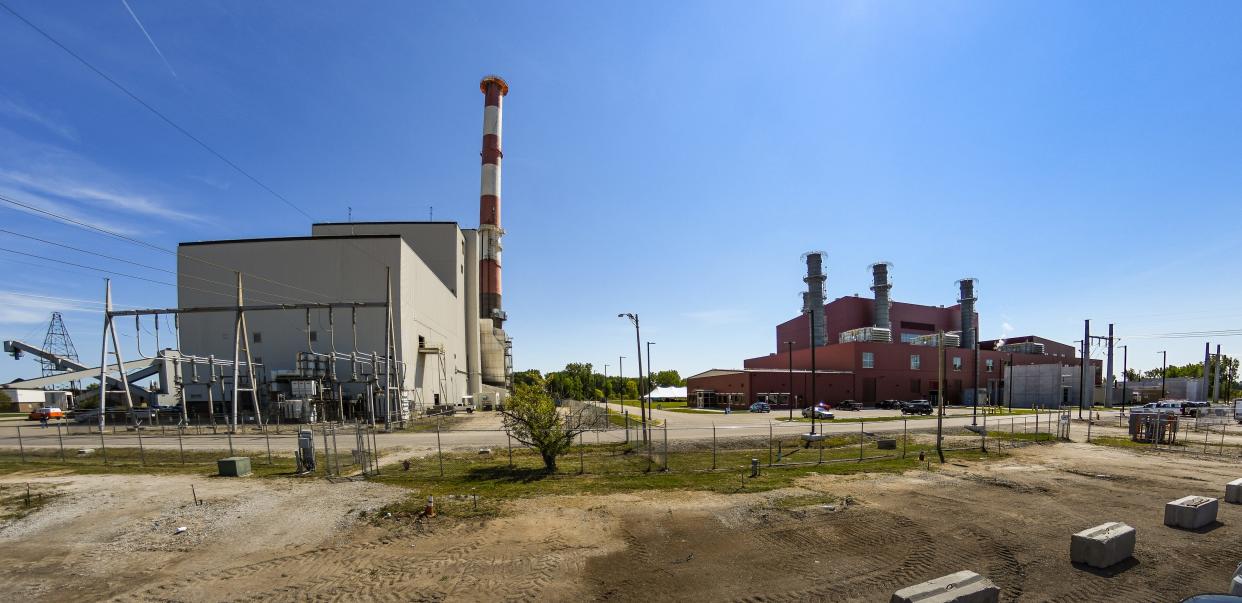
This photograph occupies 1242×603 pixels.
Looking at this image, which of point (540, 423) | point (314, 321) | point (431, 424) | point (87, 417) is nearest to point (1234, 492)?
point (540, 423)

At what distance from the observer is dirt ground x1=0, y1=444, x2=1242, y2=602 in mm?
10125

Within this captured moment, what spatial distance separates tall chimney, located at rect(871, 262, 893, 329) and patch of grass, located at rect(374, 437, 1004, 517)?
7170 cm

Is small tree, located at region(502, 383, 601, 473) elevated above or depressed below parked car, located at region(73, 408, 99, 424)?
above

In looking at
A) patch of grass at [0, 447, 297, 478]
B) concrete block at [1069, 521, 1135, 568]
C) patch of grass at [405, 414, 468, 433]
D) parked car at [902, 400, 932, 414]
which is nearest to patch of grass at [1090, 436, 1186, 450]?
concrete block at [1069, 521, 1135, 568]

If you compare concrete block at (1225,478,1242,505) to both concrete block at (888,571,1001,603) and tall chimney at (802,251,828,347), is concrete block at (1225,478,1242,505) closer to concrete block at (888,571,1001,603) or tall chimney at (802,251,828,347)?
concrete block at (888,571,1001,603)

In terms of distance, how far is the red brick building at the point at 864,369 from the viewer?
78.8 m

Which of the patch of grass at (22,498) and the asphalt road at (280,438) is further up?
the patch of grass at (22,498)

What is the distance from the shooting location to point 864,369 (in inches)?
3238

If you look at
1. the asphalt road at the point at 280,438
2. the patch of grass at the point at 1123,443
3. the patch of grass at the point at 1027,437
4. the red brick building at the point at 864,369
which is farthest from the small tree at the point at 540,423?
the red brick building at the point at 864,369

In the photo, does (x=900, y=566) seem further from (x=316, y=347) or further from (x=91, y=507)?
(x=316, y=347)

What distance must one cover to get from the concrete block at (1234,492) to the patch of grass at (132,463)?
3532cm

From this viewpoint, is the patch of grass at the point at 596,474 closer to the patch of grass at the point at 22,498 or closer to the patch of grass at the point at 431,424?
the patch of grass at the point at 22,498

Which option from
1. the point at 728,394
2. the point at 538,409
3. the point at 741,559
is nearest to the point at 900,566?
the point at 741,559

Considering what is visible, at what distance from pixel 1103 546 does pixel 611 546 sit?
10944 millimetres
